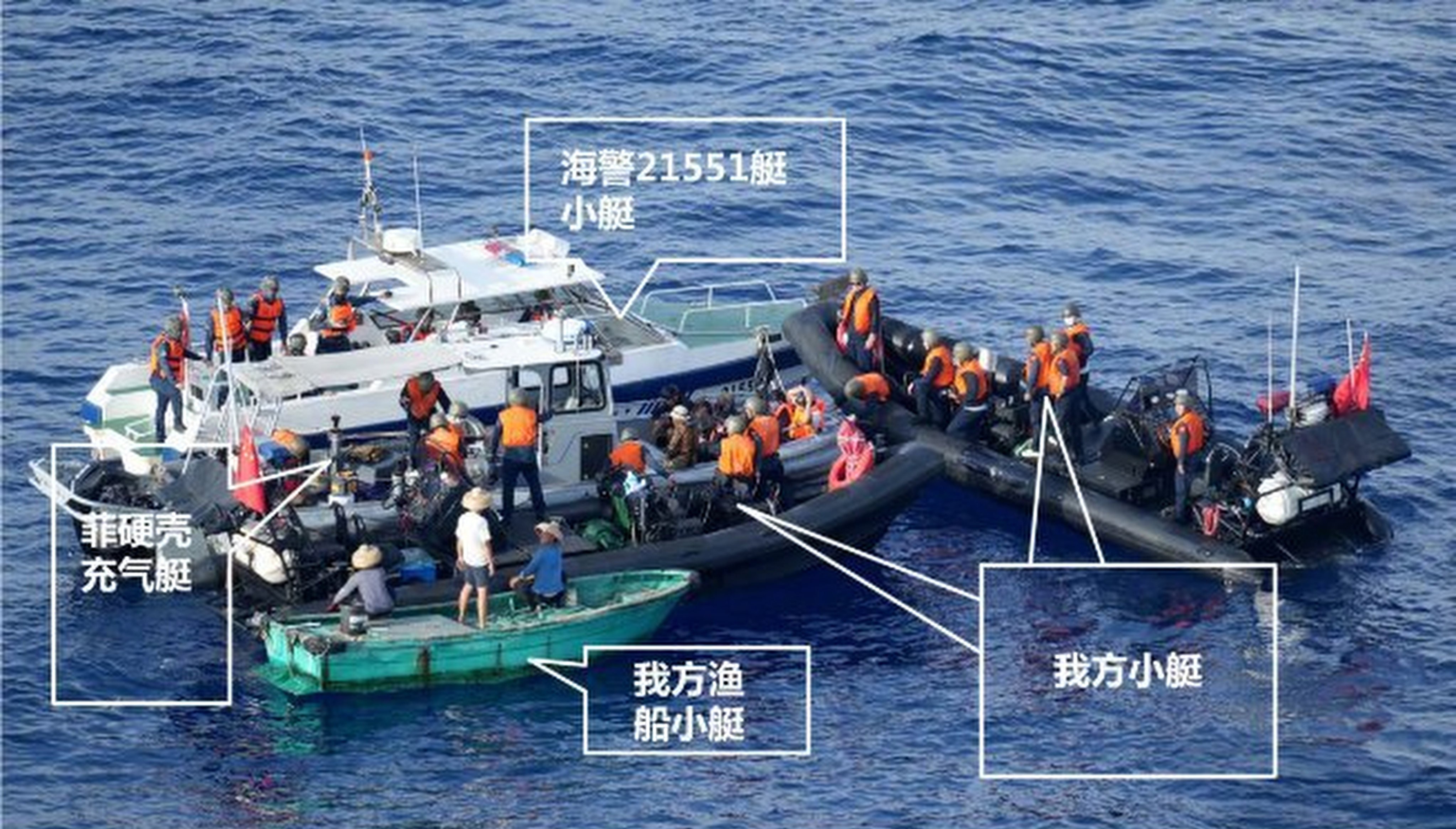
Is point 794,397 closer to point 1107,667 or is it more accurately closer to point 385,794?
point 1107,667

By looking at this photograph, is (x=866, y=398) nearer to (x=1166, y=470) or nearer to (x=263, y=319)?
(x=1166, y=470)

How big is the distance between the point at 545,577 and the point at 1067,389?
791 centimetres

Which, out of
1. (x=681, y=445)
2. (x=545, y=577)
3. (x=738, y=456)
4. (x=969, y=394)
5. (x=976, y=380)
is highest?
(x=976, y=380)

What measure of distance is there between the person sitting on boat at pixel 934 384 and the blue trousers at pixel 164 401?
961 centimetres

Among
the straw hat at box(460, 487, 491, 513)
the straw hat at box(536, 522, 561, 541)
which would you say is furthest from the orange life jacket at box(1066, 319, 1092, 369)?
the straw hat at box(460, 487, 491, 513)

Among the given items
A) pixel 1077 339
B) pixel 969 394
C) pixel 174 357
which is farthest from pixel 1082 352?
pixel 174 357

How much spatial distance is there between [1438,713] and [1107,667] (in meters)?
3.76

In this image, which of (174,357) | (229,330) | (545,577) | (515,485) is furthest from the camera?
(229,330)

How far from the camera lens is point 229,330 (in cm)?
3809

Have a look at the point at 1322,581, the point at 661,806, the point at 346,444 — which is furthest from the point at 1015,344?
the point at 661,806

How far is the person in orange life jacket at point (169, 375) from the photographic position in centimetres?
3706

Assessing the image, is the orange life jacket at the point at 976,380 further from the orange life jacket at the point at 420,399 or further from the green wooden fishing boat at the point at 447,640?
the orange life jacket at the point at 420,399

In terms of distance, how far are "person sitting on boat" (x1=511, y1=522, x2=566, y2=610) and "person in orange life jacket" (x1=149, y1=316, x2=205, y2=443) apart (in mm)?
5804

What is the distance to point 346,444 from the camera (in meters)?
36.5
